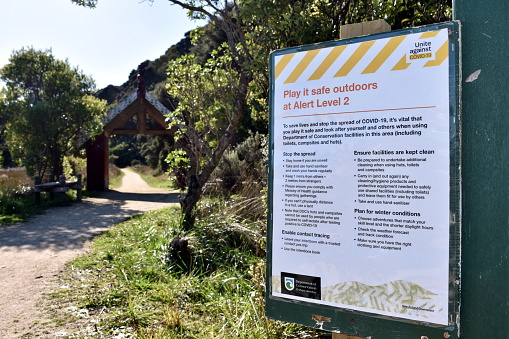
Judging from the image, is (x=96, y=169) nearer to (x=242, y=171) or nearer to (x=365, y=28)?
(x=242, y=171)

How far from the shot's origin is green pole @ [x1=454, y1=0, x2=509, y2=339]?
2.14 meters

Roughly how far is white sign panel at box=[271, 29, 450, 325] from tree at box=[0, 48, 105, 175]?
1711 cm

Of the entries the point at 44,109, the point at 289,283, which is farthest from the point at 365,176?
the point at 44,109

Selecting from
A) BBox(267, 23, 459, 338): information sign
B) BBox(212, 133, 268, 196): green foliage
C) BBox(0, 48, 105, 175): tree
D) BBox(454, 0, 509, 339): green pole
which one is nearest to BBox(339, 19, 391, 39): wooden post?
BBox(267, 23, 459, 338): information sign

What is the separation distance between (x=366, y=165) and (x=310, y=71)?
660 millimetres

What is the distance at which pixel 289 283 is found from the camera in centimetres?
257

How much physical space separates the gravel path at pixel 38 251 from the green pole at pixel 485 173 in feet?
12.2

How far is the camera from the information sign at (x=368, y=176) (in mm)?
2145

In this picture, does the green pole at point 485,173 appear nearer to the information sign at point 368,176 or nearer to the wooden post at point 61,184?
the information sign at point 368,176

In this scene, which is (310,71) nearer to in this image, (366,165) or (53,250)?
(366,165)

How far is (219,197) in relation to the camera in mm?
8648

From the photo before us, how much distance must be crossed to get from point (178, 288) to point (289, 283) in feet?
9.07

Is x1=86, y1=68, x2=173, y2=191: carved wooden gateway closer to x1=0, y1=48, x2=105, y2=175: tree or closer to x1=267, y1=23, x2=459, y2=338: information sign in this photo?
x1=0, y1=48, x2=105, y2=175: tree

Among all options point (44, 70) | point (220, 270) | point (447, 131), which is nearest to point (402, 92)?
point (447, 131)
